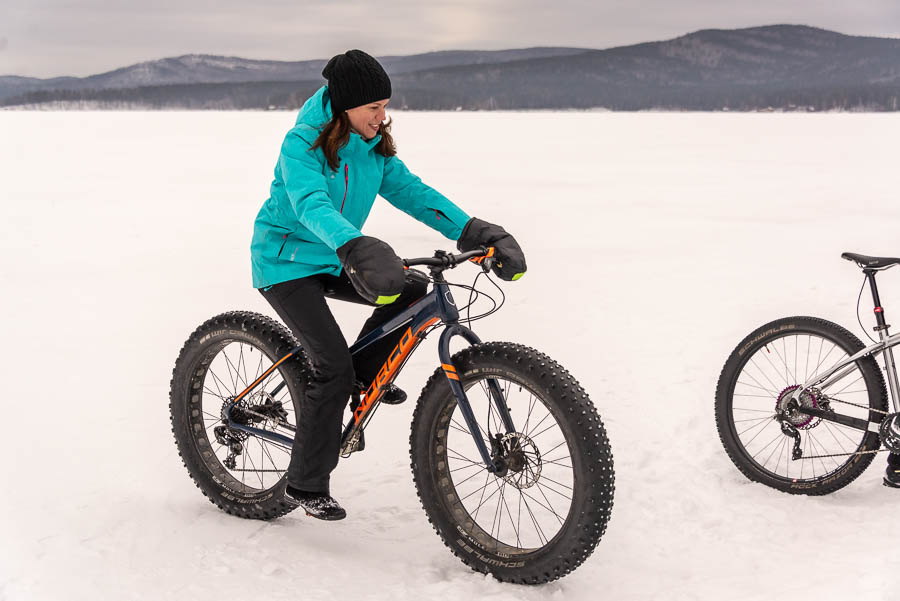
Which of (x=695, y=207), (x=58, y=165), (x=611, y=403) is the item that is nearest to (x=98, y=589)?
(x=611, y=403)

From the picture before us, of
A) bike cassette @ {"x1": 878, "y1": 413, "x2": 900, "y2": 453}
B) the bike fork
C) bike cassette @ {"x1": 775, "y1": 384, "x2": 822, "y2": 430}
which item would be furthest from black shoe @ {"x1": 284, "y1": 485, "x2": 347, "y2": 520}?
bike cassette @ {"x1": 878, "y1": 413, "x2": 900, "y2": 453}

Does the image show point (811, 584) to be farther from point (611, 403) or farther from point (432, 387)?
point (611, 403)

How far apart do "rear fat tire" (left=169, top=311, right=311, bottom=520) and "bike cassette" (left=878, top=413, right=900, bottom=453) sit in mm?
2777

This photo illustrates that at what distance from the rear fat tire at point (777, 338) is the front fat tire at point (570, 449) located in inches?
58.8

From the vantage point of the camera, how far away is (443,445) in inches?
142

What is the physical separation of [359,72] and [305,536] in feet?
7.07

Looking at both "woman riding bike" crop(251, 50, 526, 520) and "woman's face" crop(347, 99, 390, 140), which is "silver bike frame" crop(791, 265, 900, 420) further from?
"woman's face" crop(347, 99, 390, 140)

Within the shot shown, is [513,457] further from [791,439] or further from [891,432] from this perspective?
[791,439]

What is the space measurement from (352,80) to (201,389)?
189 centimetres

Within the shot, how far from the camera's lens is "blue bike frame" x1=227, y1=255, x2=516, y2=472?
3363mm

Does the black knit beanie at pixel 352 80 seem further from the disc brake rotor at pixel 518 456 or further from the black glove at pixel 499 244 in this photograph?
the disc brake rotor at pixel 518 456

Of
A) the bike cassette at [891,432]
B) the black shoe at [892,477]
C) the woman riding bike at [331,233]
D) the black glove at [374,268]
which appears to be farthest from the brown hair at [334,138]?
the black shoe at [892,477]

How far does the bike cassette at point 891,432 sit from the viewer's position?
4000 mm

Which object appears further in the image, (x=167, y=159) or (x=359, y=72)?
(x=167, y=159)
